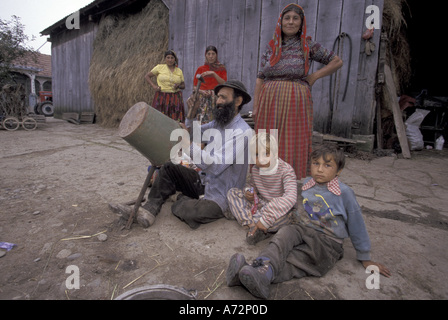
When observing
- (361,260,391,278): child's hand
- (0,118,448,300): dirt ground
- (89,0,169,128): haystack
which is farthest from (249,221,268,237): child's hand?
(89,0,169,128): haystack

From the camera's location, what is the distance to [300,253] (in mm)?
1649

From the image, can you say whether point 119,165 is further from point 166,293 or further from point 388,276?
point 388,276

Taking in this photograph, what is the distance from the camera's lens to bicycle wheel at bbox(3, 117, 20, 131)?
24.7 ft

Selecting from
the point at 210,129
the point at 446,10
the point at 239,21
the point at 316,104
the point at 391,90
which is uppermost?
the point at 446,10

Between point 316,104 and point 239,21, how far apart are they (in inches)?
97.1

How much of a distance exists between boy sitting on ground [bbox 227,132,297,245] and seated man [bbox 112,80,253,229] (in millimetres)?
144

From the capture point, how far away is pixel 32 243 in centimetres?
192

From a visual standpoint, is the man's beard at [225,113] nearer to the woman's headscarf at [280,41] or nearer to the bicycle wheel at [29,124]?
the woman's headscarf at [280,41]

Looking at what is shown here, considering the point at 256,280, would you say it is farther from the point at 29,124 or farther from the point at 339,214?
the point at 29,124

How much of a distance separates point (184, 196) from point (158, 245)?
61 centimetres

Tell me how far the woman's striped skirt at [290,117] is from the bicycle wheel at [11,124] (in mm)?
8148

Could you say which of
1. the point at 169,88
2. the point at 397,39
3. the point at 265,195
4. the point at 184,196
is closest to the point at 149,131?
the point at 184,196

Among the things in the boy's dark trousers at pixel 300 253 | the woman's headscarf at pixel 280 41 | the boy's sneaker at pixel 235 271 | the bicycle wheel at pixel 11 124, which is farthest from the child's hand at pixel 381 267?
the bicycle wheel at pixel 11 124
